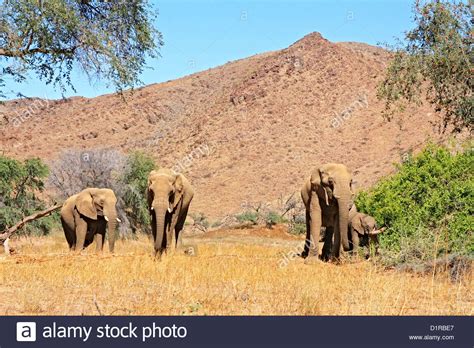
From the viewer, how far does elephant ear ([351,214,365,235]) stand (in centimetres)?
1862

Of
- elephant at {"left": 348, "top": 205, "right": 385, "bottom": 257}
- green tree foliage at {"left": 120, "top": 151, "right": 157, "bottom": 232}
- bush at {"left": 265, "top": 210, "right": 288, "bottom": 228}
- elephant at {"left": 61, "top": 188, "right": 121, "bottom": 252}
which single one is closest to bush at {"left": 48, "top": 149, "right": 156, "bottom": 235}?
green tree foliage at {"left": 120, "top": 151, "right": 157, "bottom": 232}

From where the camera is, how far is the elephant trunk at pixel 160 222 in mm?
16750

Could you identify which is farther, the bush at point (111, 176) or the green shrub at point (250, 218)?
the green shrub at point (250, 218)

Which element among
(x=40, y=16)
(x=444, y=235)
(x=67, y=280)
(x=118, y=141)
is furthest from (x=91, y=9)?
(x=118, y=141)

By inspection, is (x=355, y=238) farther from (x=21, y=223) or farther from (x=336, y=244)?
(x=21, y=223)

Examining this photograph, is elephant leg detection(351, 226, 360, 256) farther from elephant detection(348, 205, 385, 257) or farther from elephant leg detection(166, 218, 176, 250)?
elephant leg detection(166, 218, 176, 250)

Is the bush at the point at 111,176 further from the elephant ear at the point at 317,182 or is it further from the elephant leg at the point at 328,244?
the elephant ear at the point at 317,182

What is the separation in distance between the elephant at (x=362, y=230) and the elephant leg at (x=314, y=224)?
5.60 feet

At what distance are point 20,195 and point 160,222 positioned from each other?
18197 millimetres

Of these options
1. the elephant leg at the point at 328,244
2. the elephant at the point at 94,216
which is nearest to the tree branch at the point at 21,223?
the elephant at the point at 94,216

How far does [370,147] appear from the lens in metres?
71.4

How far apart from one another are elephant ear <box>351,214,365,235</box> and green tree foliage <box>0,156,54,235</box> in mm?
17079

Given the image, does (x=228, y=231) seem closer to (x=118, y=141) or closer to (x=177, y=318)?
(x=177, y=318)

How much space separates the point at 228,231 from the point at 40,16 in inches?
1128
